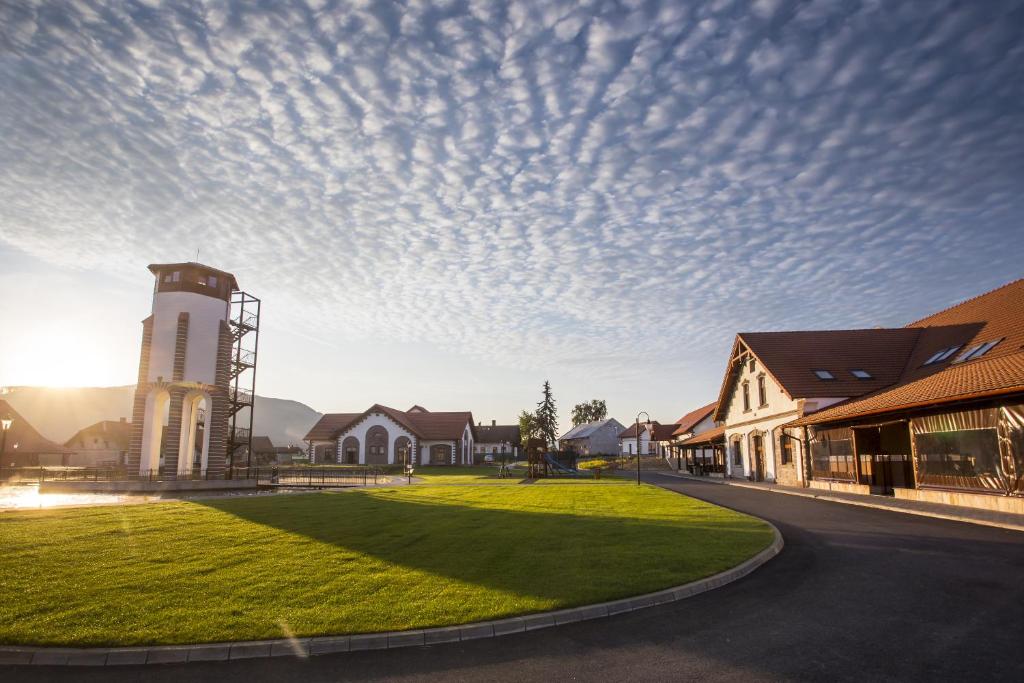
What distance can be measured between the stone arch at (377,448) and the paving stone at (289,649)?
2464 inches

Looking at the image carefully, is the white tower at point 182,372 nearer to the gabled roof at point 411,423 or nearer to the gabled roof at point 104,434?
the gabled roof at point 411,423

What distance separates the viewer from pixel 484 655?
5.88 meters

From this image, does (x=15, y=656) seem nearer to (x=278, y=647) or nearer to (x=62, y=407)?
(x=278, y=647)

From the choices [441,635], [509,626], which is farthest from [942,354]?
[441,635]

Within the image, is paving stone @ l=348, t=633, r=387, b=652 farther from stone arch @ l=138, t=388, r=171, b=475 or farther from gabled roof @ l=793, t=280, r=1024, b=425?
stone arch @ l=138, t=388, r=171, b=475

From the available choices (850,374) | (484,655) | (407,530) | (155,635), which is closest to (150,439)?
(407,530)

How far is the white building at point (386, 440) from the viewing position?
219ft

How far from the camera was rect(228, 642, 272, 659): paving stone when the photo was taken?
589 cm

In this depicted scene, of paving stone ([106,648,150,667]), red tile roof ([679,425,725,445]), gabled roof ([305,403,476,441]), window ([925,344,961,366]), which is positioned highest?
window ([925,344,961,366])

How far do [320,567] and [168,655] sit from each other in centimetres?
344

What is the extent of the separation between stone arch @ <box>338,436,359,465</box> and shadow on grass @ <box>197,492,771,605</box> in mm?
50004

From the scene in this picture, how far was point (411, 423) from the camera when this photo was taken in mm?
70375

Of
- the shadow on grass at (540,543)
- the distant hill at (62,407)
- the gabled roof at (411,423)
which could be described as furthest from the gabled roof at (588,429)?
the distant hill at (62,407)

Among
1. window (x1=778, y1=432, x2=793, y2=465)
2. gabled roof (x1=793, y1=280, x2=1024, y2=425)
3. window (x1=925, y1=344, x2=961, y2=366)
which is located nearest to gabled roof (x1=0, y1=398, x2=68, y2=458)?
window (x1=778, y1=432, x2=793, y2=465)
